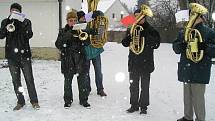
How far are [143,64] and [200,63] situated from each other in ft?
4.00

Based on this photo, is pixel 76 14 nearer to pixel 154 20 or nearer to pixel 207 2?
pixel 207 2

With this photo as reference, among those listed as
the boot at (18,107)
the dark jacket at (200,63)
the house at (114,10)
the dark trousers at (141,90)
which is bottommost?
the boot at (18,107)

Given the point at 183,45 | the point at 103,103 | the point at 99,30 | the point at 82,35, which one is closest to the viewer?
the point at 183,45

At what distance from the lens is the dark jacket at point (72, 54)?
802cm

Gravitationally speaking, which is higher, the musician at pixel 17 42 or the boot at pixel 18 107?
the musician at pixel 17 42

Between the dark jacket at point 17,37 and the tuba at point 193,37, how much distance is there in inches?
115

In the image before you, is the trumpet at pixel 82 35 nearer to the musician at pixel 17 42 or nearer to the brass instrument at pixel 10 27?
the musician at pixel 17 42

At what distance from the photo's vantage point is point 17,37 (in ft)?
25.7

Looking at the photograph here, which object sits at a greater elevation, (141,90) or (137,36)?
(137,36)

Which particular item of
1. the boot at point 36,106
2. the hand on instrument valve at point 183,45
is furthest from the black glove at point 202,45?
the boot at point 36,106

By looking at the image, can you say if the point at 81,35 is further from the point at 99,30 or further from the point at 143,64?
the point at 143,64

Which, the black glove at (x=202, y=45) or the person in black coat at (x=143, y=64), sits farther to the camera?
the person in black coat at (x=143, y=64)

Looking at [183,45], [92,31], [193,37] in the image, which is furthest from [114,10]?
[193,37]

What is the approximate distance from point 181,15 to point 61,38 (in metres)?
2.31
